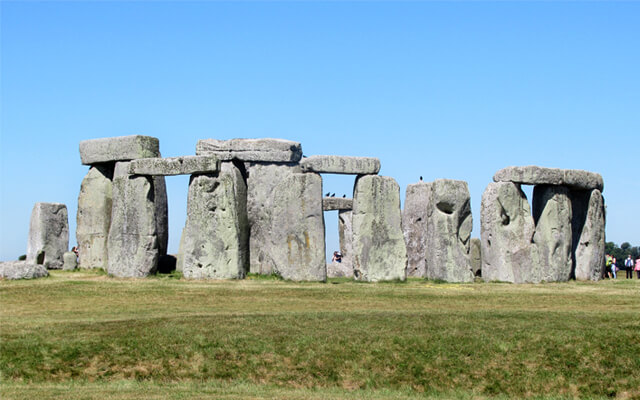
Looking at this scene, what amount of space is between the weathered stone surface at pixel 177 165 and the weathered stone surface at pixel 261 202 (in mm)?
3013

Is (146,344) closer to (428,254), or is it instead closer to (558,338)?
(558,338)

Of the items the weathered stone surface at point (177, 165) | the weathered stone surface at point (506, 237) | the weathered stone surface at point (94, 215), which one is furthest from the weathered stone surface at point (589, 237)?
the weathered stone surface at point (94, 215)

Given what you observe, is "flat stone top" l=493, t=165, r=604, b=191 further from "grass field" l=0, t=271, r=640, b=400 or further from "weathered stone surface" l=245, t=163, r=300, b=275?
"grass field" l=0, t=271, r=640, b=400

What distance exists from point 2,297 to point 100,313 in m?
3.32

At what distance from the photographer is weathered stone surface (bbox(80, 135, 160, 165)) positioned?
87.4 ft

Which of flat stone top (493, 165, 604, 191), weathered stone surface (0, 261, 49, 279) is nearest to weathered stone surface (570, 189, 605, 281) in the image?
flat stone top (493, 165, 604, 191)

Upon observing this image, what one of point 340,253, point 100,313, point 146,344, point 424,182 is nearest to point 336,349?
point 146,344

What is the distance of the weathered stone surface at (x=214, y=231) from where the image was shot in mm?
24297

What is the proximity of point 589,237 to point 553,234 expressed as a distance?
2144 millimetres

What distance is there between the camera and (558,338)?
1634cm

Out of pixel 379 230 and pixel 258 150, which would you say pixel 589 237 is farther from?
pixel 258 150

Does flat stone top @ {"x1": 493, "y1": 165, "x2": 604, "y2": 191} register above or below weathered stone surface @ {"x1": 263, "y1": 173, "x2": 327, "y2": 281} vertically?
above

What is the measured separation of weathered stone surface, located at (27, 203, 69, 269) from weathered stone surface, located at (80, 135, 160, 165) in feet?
8.51

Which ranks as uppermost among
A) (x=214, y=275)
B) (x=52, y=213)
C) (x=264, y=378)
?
(x=52, y=213)
